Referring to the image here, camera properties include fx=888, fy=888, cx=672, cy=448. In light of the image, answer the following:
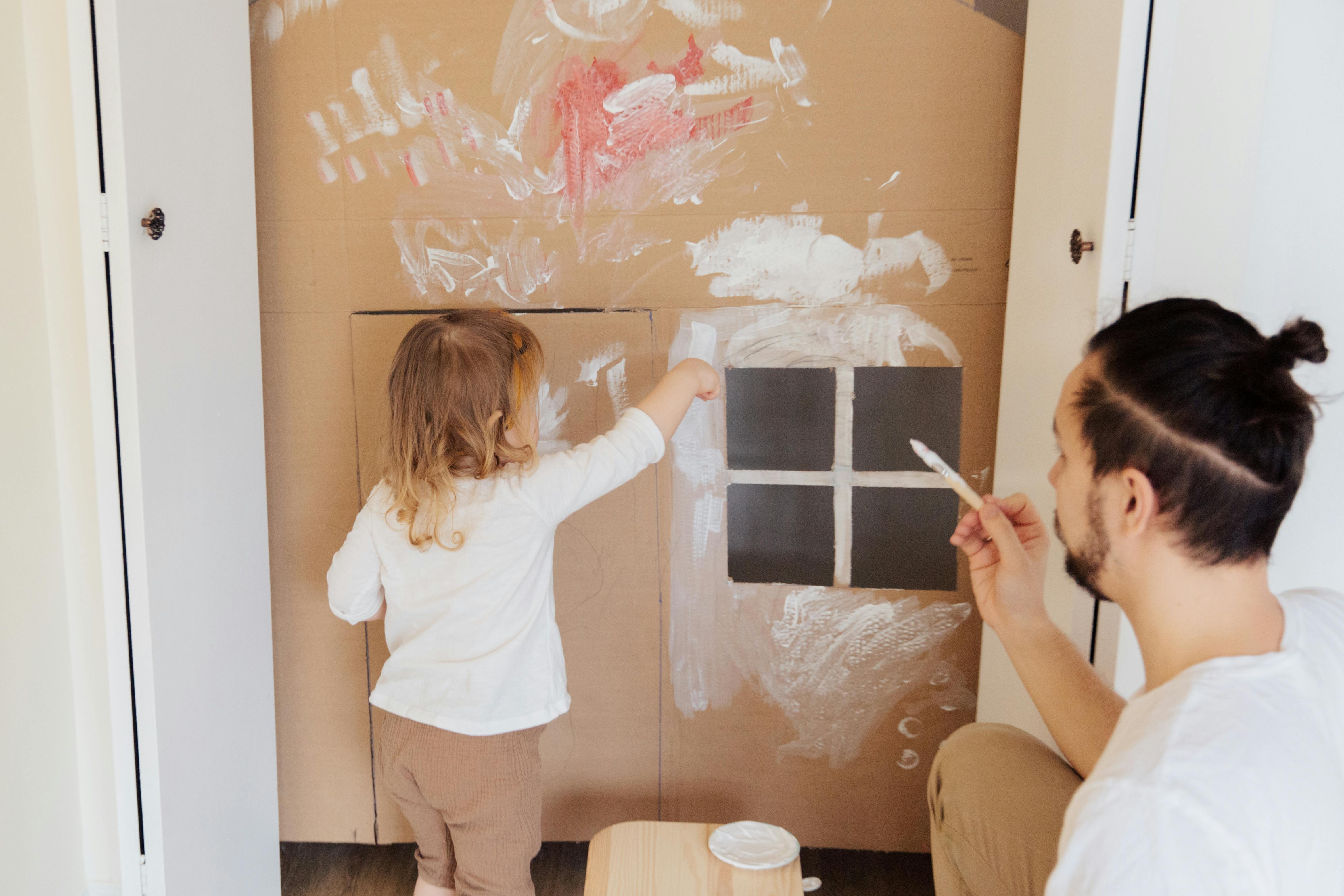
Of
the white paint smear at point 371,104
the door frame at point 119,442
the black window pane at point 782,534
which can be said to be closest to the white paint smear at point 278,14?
the white paint smear at point 371,104

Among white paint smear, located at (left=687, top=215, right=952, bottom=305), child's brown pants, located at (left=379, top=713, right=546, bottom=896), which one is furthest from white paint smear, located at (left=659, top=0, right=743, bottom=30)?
child's brown pants, located at (left=379, top=713, right=546, bottom=896)

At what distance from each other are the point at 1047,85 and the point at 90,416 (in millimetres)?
1509

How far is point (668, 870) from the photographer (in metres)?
1.29

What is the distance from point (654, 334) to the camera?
5.06 ft

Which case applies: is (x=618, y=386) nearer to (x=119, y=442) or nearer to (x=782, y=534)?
(x=782, y=534)

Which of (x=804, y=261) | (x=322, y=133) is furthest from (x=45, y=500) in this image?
(x=804, y=261)

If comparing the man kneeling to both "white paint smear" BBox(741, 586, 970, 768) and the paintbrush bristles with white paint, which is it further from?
"white paint smear" BBox(741, 586, 970, 768)

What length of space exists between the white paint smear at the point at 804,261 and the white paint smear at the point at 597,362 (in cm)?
19

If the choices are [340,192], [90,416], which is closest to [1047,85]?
[340,192]

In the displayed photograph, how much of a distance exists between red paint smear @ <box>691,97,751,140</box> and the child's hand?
0.39 metres

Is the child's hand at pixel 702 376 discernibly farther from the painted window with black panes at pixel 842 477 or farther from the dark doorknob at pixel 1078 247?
the dark doorknob at pixel 1078 247

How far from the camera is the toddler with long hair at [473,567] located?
1238 millimetres

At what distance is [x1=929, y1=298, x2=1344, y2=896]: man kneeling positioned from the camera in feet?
2.16

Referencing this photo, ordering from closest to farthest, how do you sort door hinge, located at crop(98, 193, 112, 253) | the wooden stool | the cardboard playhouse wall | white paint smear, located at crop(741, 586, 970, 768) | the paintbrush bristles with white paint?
the paintbrush bristles with white paint
door hinge, located at crop(98, 193, 112, 253)
the wooden stool
the cardboard playhouse wall
white paint smear, located at crop(741, 586, 970, 768)
